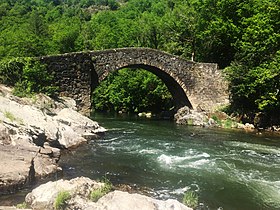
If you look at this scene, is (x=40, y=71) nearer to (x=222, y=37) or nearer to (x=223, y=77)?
(x=223, y=77)

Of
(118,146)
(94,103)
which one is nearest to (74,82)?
(118,146)

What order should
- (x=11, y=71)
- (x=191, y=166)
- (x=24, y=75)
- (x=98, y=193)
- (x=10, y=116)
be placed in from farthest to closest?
1. (x=24, y=75)
2. (x=11, y=71)
3. (x=191, y=166)
4. (x=10, y=116)
5. (x=98, y=193)

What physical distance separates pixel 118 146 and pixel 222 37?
1730cm

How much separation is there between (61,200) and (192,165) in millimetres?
6547

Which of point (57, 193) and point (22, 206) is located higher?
point (57, 193)

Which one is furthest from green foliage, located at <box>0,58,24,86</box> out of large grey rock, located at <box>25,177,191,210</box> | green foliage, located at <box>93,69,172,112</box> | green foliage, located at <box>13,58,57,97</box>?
A: green foliage, located at <box>93,69,172,112</box>

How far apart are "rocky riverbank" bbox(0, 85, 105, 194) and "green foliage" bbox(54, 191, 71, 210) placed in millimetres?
1761

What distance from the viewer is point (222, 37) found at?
30.1 meters

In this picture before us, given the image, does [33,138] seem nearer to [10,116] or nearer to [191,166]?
[10,116]

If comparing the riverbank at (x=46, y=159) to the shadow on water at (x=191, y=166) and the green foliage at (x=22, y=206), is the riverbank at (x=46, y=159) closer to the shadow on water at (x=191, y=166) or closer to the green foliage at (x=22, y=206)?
the green foliage at (x=22, y=206)

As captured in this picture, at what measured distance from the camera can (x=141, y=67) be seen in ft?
85.1

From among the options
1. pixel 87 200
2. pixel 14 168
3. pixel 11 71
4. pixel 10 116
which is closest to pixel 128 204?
pixel 87 200

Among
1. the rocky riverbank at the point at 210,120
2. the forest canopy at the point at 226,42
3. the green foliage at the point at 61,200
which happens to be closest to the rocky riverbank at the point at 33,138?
the green foliage at the point at 61,200

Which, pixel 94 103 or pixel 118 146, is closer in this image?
pixel 118 146
